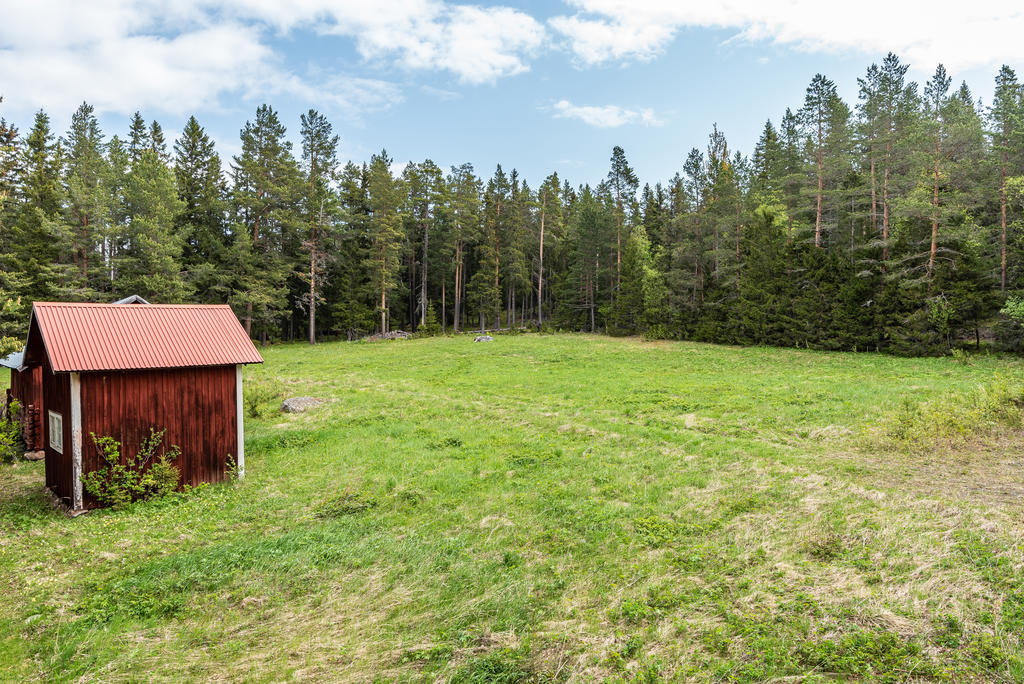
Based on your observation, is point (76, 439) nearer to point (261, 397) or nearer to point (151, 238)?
point (261, 397)

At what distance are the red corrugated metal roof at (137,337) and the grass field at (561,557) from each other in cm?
289

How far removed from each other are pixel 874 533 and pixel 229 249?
46423mm

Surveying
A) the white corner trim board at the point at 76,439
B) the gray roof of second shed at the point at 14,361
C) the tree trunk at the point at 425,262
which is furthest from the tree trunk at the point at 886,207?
the gray roof of second shed at the point at 14,361

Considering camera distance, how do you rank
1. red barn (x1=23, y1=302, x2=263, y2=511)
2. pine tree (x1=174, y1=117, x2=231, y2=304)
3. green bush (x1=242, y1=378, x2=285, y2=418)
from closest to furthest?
red barn (x1=23, y1=302, x2=263, y2=511), green bush (x1=242, y1=378, x2=285, y2=418), pine tree (x1=174, y1=117, x2=231, y2=304)

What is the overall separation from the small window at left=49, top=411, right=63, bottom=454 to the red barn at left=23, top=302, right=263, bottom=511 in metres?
0.02

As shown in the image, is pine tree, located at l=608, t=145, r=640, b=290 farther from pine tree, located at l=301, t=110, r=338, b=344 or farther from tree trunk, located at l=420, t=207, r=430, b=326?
pine tree, located at l=301, t=110, r=338, b=344

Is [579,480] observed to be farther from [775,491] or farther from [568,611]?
[568,611]

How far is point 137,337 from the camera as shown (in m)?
10.6

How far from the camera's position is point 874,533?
6832 millimetres

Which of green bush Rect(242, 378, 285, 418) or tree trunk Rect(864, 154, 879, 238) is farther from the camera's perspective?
tree trunk Rect(864, 154, 879, 238)

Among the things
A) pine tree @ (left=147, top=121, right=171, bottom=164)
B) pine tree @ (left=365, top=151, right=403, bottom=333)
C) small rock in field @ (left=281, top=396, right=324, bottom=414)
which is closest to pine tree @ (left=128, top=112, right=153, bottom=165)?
pine tree @ (left=147, top=121, right=171, bottom=164)

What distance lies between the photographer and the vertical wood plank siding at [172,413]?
9.52 metres

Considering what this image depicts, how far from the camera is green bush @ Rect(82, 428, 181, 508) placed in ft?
30.9

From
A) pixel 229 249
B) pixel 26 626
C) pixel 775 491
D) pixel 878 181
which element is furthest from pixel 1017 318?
pixel 229 249
